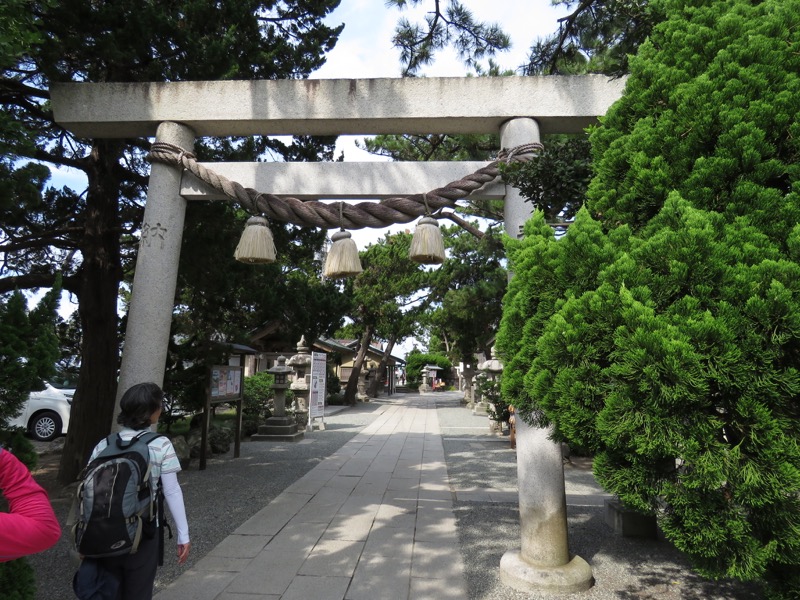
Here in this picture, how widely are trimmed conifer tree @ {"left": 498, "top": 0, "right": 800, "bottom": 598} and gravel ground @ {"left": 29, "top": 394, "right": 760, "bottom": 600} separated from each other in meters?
1.75

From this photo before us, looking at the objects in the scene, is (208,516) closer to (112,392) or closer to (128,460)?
(112,392)

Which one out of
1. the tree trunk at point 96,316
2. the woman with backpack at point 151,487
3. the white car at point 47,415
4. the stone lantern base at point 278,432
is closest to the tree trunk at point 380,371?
the stone lantern base at point 278,432

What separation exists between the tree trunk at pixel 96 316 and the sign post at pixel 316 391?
6.93 m

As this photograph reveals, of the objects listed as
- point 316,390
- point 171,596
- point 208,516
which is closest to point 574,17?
point 171,596

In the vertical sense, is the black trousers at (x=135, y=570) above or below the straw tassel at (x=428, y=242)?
below

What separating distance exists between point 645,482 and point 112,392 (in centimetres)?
624

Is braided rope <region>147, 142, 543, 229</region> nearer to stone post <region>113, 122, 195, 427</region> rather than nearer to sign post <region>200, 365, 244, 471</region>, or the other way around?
stone post <region>113, 122, 195, 427</region>

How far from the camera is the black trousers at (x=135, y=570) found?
206cm

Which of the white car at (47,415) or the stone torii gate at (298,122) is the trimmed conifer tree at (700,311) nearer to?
the stone torii gate at (298,122)

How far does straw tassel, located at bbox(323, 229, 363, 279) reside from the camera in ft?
12.3

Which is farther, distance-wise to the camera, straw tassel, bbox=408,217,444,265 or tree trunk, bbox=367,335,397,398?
tree trunk, bbox=367,335,397,398

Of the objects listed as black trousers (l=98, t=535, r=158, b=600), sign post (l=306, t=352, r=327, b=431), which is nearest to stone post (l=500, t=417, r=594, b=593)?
black trousers (l=98, t=535, r=158, b=600)

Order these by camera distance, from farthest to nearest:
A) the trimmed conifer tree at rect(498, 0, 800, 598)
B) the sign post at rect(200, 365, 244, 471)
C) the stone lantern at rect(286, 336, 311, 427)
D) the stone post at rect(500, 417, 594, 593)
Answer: the stone lantern at rect(286, 336, 311, 427) < the sign post at rect(200, 365, 244, 471) < the stone post at rect(500, 417, 594, 593) < the trimmed conifer tree at rect(498, 0, 800, 598)

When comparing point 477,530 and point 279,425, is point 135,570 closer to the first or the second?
point 477,530
